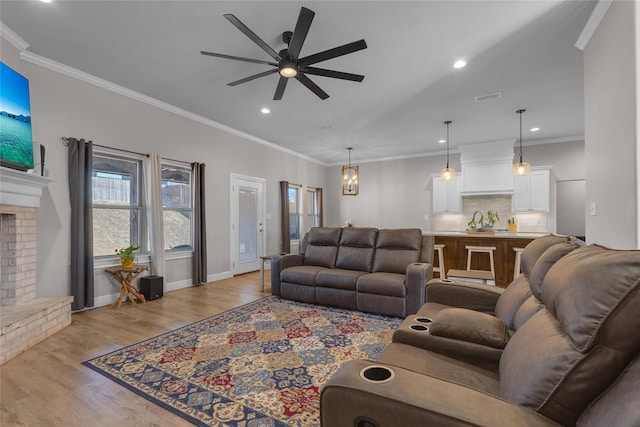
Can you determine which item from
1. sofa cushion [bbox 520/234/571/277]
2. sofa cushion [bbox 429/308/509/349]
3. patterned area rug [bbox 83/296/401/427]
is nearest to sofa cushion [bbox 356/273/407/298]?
patterned area rug [bbox 83/296/401/427]

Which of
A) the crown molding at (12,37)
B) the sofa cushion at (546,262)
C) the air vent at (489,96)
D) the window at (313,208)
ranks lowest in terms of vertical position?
the sofa cushion at (546,262)

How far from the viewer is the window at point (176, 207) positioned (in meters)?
4.74

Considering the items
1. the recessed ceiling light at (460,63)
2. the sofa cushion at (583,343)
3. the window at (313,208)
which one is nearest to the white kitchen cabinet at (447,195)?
the window at (313,208)

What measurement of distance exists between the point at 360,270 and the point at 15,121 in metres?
4.02

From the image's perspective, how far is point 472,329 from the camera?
4.96 ft

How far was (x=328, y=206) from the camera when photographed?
9375mm

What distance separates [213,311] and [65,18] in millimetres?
3288

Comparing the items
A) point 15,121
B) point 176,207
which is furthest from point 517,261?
point 15,121

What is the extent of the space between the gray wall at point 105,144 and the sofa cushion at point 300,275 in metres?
1.94

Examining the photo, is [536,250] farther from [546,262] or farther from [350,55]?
[350,55]

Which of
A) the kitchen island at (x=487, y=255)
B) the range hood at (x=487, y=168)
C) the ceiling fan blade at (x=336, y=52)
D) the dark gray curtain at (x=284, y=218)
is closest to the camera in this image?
the ceiling fan blade at (x=336, y=52)

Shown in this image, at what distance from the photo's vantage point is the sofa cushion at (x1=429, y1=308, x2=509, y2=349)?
1.45m

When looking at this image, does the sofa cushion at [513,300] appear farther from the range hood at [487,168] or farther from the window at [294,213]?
the window at [294,213]

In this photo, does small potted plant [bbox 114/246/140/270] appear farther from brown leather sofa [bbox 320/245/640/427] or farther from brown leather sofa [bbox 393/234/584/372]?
brown leather sofa [bbox 320/245/640/427]
